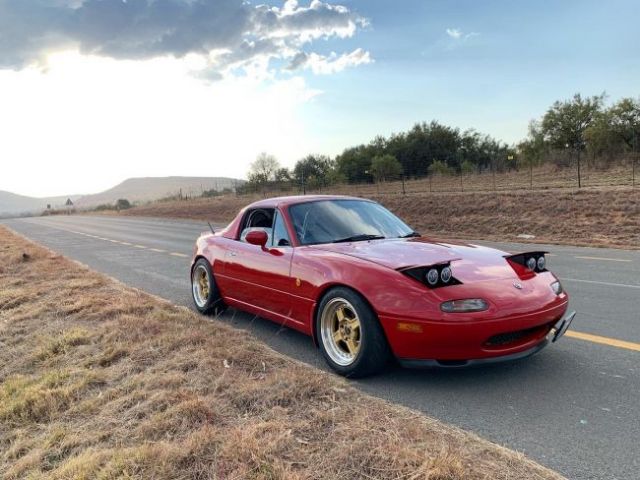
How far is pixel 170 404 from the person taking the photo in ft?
11.4

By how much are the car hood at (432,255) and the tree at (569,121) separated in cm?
5127

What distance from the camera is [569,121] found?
5203cm

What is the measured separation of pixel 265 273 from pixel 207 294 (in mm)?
1579

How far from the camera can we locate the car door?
15.7ft

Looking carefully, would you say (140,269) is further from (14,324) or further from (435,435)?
(435,435)

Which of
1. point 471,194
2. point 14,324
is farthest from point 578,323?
point 471,194

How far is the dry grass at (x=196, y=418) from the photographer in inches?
105

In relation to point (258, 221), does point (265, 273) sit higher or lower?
lower

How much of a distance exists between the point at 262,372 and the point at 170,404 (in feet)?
2.72

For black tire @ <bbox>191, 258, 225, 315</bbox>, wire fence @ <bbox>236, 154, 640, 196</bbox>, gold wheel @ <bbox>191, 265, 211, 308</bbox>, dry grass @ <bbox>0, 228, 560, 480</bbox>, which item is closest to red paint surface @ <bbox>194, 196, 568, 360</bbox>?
dry grass @ <bbox>0, 228, 560, 480</bbox>

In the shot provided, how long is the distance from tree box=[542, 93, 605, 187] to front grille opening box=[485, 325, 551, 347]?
170 ft

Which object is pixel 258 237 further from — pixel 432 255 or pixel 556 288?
pixel 556 288

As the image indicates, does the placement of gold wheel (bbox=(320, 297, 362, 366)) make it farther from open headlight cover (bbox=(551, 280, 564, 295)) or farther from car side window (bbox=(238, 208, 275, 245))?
open headlight cover (bbox=(551, 280, 564, 295))

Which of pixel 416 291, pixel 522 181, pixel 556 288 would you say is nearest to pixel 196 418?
pixel 416 291
